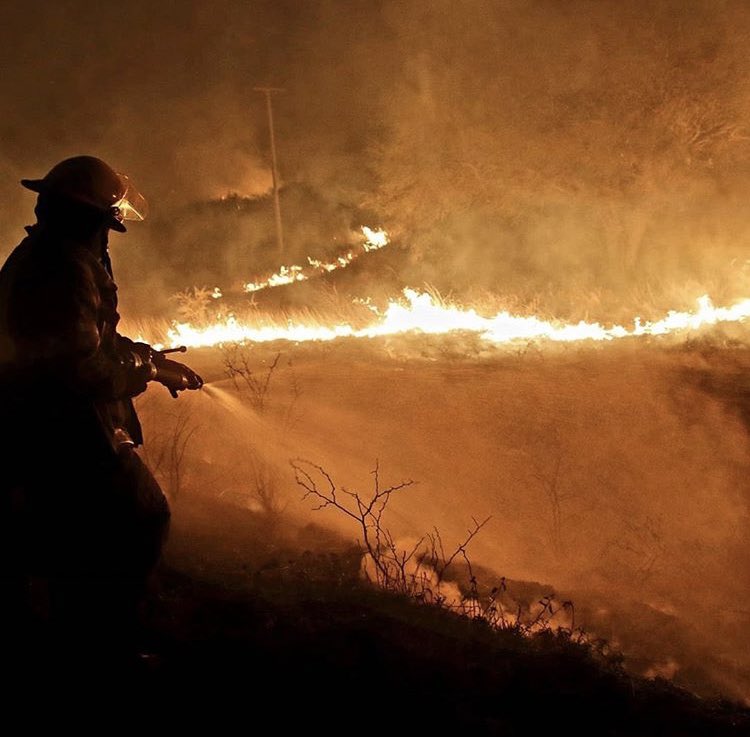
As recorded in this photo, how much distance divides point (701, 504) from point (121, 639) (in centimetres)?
Result: 582

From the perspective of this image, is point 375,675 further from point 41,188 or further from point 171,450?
point 171,450

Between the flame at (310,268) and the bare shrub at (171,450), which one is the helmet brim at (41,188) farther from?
the flame at (310,268)

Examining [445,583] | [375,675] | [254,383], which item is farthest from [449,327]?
[375,675]

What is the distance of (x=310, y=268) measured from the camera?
25.2 m

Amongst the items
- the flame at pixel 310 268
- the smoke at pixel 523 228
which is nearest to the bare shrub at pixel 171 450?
the smoke at pixel 523 228

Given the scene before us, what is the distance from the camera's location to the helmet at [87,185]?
296 cm

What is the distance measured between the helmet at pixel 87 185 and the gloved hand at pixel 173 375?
0.64 metres

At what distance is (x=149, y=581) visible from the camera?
307 cm

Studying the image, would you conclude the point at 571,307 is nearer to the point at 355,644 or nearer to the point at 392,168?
the point at 392,168

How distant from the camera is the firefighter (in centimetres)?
273

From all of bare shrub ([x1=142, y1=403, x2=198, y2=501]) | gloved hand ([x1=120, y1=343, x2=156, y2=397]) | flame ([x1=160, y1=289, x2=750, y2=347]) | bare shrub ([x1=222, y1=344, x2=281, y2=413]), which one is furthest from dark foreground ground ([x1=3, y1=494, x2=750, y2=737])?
flame ([x1=160, y1=289, x2=750, y2=347])

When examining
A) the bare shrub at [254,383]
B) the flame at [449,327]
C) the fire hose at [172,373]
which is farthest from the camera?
the flame at [449,327]

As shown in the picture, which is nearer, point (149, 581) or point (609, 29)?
point (149, 581)

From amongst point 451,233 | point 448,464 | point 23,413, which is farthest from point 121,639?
point 451,233
